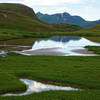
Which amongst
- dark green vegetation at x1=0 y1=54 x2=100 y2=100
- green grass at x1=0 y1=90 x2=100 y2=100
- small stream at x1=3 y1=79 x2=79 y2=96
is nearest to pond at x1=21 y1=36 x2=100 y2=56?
dark green vegetation at x1=0 y1=54 x2=100 y2=100

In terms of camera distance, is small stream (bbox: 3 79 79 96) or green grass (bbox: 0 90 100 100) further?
small stream (bbox: 3 79 79 96)

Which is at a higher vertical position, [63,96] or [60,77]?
[63,96]

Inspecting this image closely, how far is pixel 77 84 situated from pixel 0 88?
37.2 feet

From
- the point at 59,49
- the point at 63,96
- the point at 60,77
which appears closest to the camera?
the point at 63,96

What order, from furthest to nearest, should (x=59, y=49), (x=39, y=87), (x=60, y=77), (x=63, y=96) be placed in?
(x=59, y=49)
(x=60, y=77)
(x=39, y=87)
(x=63, y=96)

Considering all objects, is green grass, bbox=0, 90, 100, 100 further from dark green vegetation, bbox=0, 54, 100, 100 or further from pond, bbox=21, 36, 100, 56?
pond, bbox=21, 36, 100, 56

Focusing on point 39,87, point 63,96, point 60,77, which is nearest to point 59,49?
point 60,77

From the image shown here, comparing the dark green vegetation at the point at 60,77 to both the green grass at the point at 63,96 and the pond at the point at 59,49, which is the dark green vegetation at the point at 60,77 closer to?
the green grass at the point at 63,96

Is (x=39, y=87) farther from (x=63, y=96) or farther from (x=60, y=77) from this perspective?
(x=63, y=96)

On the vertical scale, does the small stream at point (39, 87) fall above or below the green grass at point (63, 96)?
below

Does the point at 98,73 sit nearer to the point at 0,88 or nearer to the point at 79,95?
the point at 79,95

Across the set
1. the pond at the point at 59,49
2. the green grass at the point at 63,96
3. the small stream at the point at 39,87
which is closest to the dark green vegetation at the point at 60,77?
the green grass at the point at 63,96

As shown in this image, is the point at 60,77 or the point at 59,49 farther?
the point at 59,49

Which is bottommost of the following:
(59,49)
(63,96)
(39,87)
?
(59,49)
